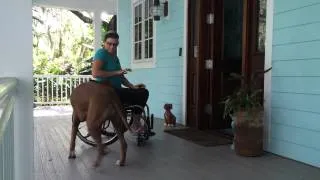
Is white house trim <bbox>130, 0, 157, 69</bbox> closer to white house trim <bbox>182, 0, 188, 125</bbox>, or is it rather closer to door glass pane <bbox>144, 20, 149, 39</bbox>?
door glass pane <bbox>144, 20, 149, 39</bbox>

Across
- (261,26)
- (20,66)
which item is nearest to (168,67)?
(261,26)

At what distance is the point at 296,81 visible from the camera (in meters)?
3.27

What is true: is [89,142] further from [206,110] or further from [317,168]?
[317,168]

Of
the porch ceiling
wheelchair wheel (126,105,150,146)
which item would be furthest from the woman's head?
the porch ceiling

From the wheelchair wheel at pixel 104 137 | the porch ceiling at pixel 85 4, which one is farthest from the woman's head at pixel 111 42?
the porch ceiling at pixel 85 4

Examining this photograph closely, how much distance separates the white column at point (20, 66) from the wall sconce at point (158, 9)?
4686mm

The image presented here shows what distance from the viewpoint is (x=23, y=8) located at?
145 centimetres

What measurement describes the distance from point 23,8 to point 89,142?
A: 273cm

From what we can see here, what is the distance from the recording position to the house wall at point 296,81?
3.07m

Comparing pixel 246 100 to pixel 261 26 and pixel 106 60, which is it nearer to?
pixel 261 26

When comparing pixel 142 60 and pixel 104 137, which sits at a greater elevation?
pixel 142 60

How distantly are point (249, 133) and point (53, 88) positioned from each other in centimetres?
739

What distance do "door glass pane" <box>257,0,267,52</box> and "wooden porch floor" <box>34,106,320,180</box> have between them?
1.19 metres

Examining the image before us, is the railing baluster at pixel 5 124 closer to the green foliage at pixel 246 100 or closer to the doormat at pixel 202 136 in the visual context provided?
the green foliage at pixel 246 100
